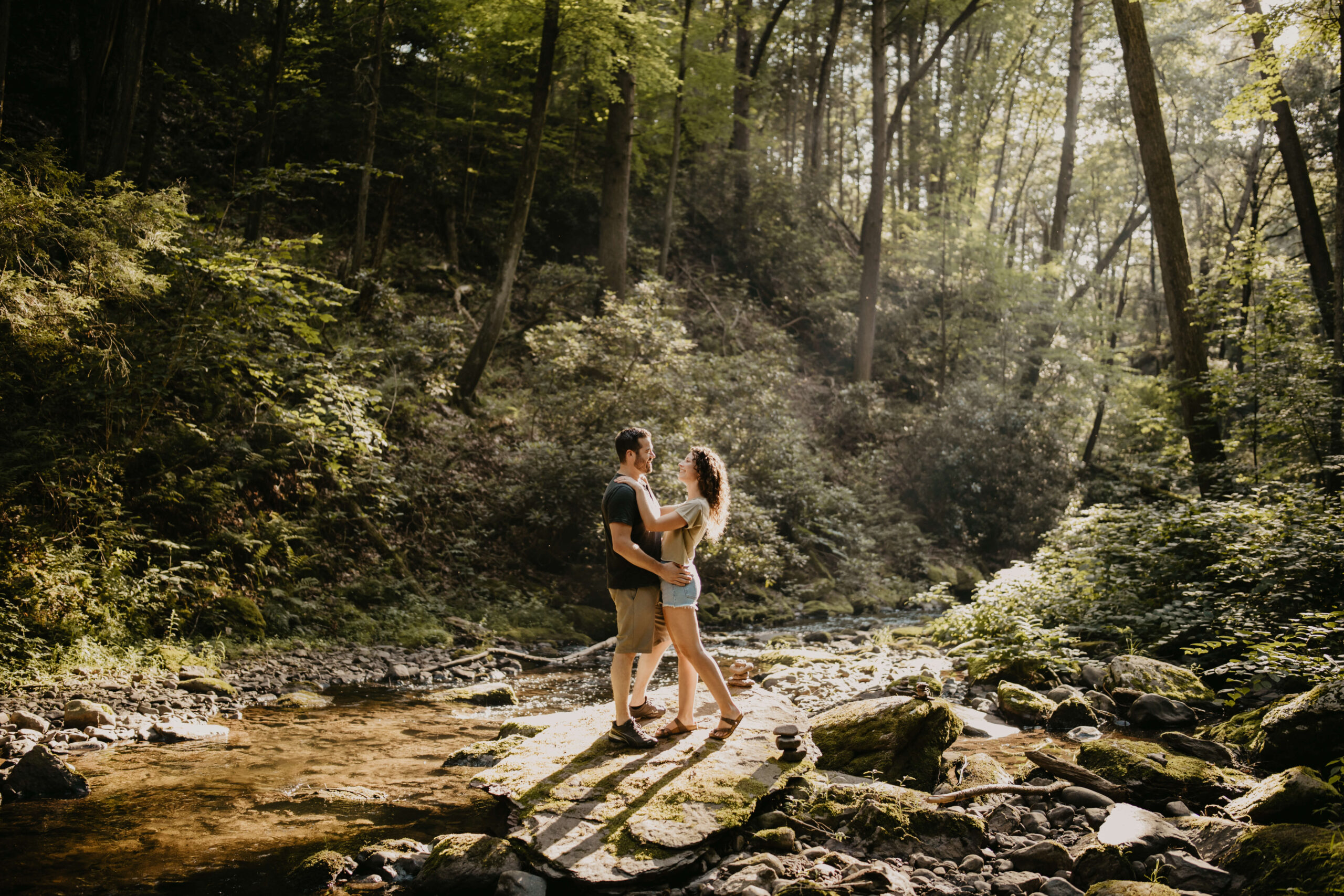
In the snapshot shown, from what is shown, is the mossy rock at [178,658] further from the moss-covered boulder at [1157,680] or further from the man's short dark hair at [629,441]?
the moss-covered boulder at [1157,680]

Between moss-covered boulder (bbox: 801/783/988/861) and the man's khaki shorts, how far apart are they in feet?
4.55

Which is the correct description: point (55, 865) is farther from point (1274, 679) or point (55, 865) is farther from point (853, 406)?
point (853, 406)

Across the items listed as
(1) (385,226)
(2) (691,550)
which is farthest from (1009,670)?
(1) (385,226)

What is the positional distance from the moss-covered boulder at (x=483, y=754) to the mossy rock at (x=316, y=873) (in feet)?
5.80

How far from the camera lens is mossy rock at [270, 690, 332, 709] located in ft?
Answer: 24.9

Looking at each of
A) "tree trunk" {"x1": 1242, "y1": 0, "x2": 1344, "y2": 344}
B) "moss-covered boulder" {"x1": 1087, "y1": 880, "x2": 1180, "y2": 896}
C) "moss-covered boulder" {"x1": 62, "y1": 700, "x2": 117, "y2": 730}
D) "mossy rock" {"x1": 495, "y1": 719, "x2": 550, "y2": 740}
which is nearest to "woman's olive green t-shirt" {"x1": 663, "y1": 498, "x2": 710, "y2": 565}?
"mossy rock" {"x1": 495, "y1": 719, "x2": 550, "y2": 740}

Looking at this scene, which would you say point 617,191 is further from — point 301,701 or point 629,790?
point 629,790

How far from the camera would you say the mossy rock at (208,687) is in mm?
7480

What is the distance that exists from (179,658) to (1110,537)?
35.3ft

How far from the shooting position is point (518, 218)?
14.7m

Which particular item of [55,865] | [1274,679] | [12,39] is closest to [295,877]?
[55,865]

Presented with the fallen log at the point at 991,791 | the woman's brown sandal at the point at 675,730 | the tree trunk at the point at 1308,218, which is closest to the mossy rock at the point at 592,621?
the woman's brown sandal at the point at 675,730

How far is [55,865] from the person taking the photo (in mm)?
4012

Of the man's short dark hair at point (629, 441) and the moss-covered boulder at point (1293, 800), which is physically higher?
the man's short dark hair at point (629, 441)
